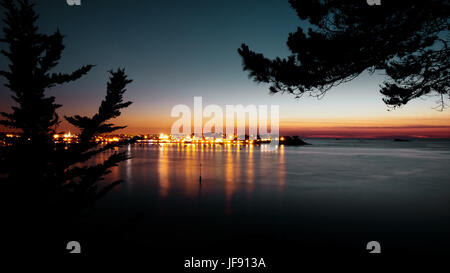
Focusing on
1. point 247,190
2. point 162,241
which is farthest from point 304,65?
point 247,190

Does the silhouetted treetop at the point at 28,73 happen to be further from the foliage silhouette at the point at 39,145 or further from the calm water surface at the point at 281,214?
the calm water surface at the point at 281,214

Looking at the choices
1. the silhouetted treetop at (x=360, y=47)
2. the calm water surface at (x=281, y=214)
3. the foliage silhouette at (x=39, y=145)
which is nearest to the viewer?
the foliage silhouette at (x=39, y=145)

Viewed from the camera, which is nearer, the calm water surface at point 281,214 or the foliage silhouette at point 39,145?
the foliage silhouette at point 39,145

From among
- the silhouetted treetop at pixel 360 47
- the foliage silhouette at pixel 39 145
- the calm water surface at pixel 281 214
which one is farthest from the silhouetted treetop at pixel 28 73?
the silhouetted treetop at pixel 360 47

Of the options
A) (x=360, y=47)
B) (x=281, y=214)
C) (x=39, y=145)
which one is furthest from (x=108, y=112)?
(x=281, y=214)

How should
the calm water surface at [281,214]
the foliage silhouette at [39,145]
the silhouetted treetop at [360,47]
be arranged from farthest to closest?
the calm water surface at [281,214] → the silhouetted treetop at [360,47] → the foliage silhouette at [39,145]

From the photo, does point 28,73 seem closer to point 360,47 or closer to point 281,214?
point 360,47

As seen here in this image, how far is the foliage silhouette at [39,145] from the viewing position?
1658 millimetres

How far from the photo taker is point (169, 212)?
1686 centimetres

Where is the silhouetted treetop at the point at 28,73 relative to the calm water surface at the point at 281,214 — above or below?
above

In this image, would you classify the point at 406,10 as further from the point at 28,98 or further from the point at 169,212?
the point at 169,212

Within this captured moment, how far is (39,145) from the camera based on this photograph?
1738 mm

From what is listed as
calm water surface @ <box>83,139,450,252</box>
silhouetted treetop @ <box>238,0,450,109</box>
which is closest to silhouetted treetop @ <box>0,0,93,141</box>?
calm water surface @ <box>83,139,450,252</box>

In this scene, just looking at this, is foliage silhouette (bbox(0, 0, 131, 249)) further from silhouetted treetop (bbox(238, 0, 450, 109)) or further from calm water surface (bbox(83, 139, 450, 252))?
silhouetted treetop (bbox(238, 0, 450, 109))
